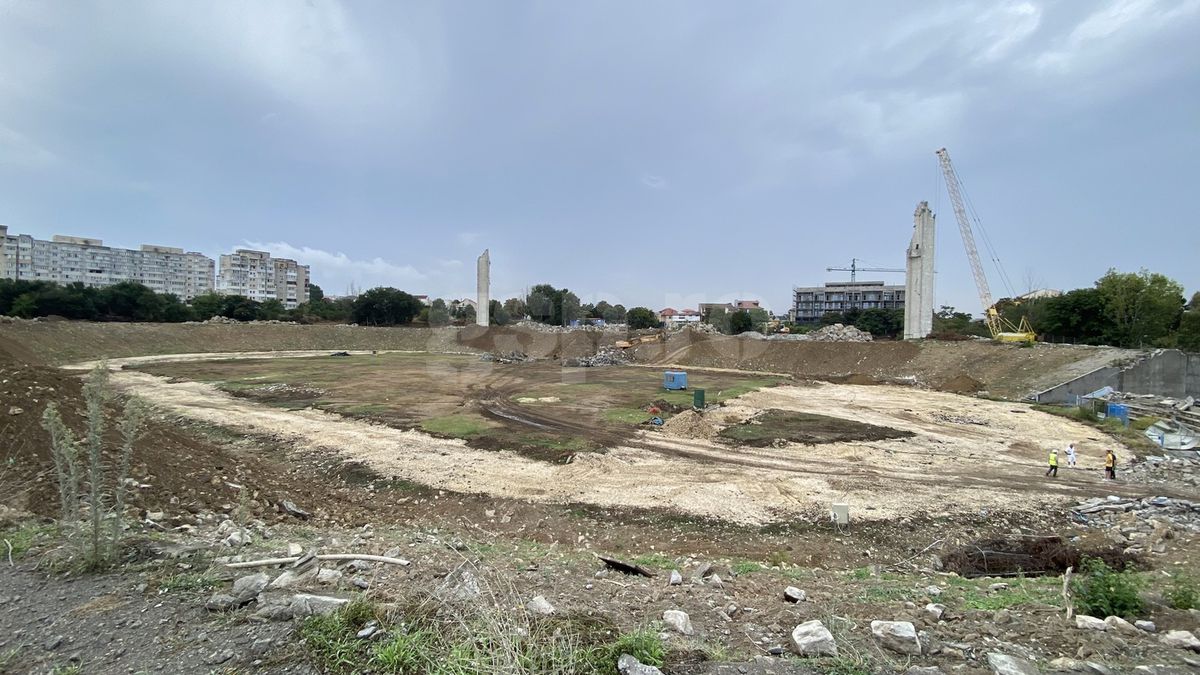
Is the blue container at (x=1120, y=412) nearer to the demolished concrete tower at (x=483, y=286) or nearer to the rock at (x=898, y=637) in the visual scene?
the rock at (x=898, y=637)

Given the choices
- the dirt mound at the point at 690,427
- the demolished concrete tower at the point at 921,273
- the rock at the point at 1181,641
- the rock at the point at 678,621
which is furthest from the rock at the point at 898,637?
the demolished concrete tower at the point at 921,273

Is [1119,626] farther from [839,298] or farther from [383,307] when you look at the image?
[839,298]

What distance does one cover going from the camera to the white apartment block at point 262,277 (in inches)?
4963

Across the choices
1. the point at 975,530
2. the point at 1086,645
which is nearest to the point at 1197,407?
the point at 975,530

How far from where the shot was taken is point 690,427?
18.5 meters

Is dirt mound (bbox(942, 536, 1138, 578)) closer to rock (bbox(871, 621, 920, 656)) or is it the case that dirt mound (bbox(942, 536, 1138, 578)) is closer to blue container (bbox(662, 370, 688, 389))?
rock (bbox(871, 621, 920, 656))

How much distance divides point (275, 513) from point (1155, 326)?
60.9 metres

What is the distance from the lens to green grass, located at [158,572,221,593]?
14.5ft

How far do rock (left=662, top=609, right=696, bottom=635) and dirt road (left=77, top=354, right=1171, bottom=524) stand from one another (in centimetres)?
659

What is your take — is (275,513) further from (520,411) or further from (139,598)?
(520,411)

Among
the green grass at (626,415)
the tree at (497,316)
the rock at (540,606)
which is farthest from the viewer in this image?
the tree at (497,316)

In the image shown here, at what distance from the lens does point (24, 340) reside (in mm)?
37719

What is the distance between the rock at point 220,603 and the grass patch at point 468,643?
3.07ft

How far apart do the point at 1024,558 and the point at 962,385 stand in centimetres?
2865
